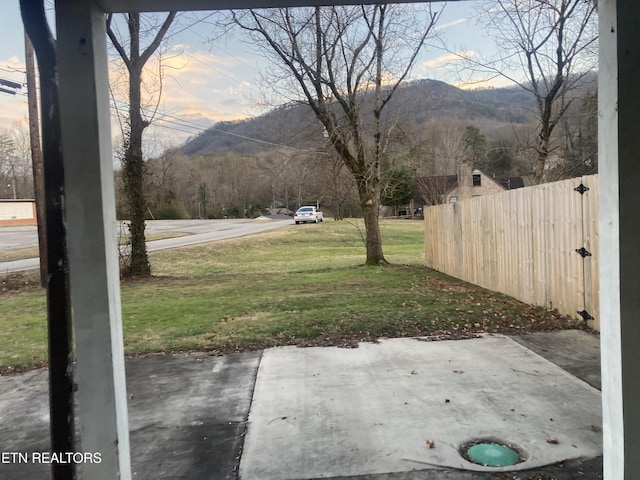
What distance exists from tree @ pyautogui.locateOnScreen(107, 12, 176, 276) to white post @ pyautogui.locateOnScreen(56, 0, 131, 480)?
12.0 m

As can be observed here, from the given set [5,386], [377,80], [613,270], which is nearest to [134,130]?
[377,80]

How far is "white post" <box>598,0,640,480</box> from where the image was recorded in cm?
203

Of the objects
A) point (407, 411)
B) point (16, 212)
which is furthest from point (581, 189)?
point (16, 212)

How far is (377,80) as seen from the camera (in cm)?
1354

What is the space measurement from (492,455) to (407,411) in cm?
83

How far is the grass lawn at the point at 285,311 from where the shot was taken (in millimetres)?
6066

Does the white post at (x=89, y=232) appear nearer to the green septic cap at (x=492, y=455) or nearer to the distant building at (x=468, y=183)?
the green septic cap at (x=492, y=455)

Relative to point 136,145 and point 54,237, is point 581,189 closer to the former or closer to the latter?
point 54,237

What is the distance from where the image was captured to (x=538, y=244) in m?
6.99

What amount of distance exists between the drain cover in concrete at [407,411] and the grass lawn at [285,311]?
3.43ft

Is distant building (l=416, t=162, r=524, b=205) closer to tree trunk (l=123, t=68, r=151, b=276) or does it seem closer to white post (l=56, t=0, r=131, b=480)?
tree trunk (l=123, t=68, r=151, b=276)

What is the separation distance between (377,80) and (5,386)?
39.5 ft

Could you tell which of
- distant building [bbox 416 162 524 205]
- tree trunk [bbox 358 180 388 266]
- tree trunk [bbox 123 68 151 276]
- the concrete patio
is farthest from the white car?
the concrete patio

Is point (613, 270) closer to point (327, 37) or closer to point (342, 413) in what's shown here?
point (342, 413)
